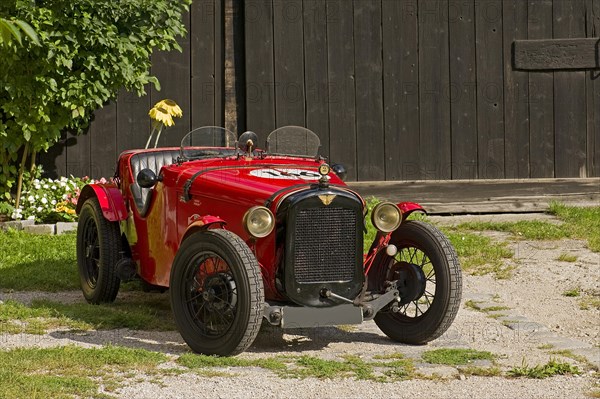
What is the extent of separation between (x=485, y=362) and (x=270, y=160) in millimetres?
1999

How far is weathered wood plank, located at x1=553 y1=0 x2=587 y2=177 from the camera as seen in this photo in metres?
11.5

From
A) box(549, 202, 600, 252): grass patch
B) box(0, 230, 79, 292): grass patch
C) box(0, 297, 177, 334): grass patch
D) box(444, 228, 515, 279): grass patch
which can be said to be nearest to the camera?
box(0, 297, 177, 334): grass patch

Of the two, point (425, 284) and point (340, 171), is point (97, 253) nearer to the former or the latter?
point (340, 171)

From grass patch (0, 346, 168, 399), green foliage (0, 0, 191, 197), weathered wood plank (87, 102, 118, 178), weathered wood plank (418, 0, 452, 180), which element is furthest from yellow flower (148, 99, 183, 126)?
grass patch (0, 346, 168, 399)

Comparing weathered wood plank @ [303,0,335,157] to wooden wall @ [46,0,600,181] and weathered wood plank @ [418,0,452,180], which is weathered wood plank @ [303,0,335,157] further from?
weathered wood plank @ [418,0,452,180]

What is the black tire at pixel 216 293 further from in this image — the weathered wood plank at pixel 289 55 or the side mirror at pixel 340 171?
the weathered wood plank at pixel 289 55

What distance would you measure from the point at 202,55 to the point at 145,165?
416cm

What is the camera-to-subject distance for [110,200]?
7.45 m

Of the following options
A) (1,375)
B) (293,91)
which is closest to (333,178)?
(1,375)

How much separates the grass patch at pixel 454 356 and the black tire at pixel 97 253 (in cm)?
241

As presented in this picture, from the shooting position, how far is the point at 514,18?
11.5m

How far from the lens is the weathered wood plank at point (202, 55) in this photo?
37.5 feet

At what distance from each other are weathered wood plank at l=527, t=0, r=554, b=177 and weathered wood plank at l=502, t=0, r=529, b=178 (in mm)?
56

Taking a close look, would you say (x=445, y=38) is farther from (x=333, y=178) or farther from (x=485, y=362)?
(x=485, y=362)
